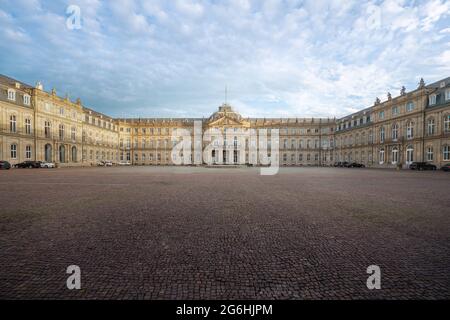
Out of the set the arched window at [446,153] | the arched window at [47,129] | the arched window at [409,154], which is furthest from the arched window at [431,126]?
the arched window at [47,129]

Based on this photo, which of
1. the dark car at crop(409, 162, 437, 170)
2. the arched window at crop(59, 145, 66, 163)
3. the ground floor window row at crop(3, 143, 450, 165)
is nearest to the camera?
the dark car at crop(409, 162, 437, 170)

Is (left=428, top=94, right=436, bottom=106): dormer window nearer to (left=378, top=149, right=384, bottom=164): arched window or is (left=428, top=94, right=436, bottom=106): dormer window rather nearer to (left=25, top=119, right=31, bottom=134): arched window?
(left=378, top=149, right=384, bottom=164): arched window

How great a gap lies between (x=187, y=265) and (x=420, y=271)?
3.32 metres

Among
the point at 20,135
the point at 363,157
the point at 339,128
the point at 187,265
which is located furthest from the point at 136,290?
the point at 339,128

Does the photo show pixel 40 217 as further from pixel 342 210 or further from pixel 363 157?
pixel 363 157

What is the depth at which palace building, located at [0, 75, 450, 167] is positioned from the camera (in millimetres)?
33812

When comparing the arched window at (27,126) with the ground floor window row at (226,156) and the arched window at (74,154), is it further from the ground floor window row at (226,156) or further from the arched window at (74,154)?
the arched window at (74,154)

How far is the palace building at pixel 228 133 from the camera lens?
3381 cm

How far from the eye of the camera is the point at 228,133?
64.3 meters

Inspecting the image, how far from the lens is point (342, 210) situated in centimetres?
669

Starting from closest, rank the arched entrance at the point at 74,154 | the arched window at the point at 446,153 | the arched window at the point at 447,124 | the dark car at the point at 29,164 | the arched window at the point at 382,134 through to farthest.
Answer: the arched window at the point at 446,153 → the arched window at the point at 447,124 → the dark car at the point at 29,164 → the arched window at the point at 382,134 → the arched entrance at the point at 74,154

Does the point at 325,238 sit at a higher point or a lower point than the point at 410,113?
lower

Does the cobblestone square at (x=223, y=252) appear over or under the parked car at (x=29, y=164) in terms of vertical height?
under

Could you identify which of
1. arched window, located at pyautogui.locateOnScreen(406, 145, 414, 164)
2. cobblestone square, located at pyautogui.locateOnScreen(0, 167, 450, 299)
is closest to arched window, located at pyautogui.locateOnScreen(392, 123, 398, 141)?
arched window, located at pyautogui.locateOnScreen(406, 145, 414, 164)
